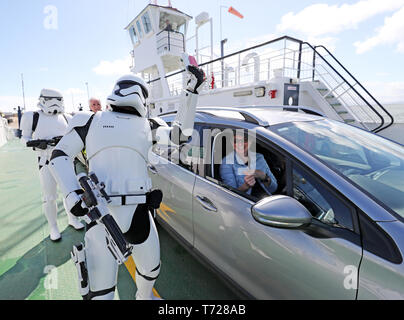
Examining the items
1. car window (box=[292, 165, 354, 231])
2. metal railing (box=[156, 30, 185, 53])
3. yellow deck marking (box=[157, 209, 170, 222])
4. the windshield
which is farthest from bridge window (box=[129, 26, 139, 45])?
car window (box=[292, 165, 354, 231])

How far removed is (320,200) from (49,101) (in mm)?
3203

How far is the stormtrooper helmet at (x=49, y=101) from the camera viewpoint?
9.49 ft

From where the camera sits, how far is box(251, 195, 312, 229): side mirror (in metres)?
1.12

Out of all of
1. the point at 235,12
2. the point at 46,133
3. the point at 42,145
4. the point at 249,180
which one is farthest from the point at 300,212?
the point at 235,12

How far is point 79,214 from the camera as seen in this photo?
136 centimetres

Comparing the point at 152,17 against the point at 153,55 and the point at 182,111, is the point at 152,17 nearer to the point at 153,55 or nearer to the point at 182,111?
the point at 153,55

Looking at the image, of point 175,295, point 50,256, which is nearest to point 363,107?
point 175,295

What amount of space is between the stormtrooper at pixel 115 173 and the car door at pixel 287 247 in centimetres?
47

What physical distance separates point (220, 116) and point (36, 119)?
2395 millimetres

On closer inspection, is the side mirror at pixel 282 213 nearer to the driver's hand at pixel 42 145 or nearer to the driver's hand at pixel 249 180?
the driver's hand at pixel 249 180

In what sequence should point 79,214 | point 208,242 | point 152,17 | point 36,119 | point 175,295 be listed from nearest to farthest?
point 79,214 < point 208,242 < point 175,295 < point 36,119 < point 152,17

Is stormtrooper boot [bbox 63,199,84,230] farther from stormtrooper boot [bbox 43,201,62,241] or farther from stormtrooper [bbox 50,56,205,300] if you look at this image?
stormtrooper [bbox 50,56,205,300]

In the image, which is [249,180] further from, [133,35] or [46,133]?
[133,35]

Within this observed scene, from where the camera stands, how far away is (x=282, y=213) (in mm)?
1128
